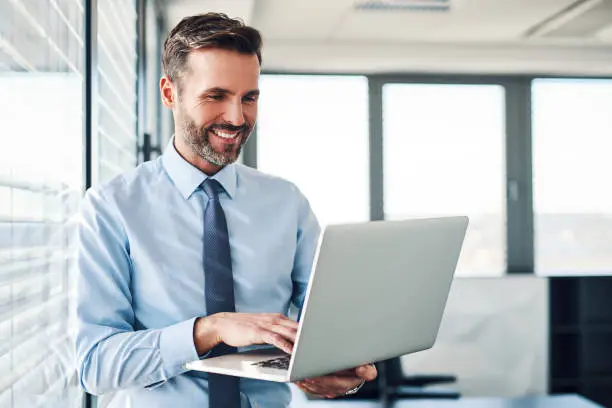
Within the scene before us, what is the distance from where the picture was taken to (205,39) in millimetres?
1119

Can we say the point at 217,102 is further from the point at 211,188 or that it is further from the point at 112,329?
the point at 112,329

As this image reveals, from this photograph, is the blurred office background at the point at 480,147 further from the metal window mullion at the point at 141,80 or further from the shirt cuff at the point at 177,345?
the shirt cuff at the point at 177,345

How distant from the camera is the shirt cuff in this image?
977mm

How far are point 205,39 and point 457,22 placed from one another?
121 inches

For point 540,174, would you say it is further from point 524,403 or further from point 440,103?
point 524,403

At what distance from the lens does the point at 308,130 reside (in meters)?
4.60

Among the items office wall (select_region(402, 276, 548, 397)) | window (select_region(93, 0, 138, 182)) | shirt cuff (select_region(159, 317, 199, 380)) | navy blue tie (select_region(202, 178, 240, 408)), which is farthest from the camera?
office wall (select_region(402, 276, 548, 397))

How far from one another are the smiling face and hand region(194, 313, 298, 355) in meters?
0.27

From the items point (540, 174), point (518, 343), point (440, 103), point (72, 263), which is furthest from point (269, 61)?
point (72, 263)

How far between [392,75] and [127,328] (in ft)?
12.6

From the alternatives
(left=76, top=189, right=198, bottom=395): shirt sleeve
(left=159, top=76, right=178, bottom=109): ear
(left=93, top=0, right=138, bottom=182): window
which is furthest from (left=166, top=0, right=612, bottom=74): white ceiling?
(left=76, top=189, right=198, bottom=395): shirt sleeve

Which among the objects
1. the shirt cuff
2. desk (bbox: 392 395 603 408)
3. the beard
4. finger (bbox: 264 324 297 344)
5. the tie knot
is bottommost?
desk (bbox: 392 395 603 408)

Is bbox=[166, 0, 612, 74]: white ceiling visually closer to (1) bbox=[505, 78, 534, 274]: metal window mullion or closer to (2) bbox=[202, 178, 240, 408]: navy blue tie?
(1) bbox=[505, 78, 534, 274]: metal window mullion

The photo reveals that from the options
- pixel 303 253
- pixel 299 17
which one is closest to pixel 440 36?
pixel 299 17
